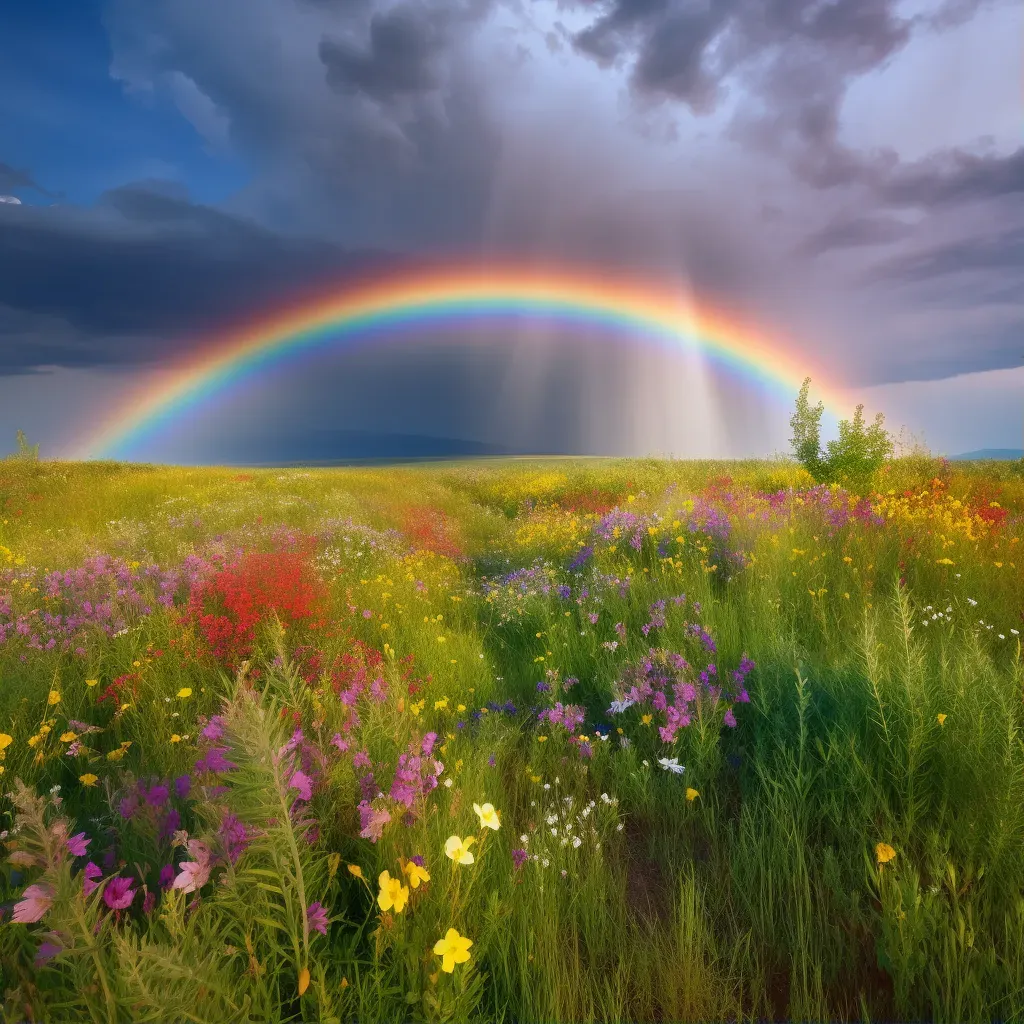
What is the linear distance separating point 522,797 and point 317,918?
164 cm

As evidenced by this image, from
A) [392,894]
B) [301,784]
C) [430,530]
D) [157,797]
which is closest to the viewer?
[392,894]

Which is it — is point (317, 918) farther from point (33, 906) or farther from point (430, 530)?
point (430, 530)

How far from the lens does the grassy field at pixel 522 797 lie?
1.57 metres

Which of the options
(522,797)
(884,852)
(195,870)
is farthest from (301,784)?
(884,852)

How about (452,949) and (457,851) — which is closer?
(452,949)

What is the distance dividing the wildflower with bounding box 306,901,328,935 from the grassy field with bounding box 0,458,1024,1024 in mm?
26

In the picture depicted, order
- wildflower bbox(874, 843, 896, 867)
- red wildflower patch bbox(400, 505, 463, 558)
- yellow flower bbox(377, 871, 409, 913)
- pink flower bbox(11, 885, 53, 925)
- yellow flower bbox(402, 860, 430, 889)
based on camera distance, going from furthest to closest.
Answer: red wildflower patch bbox(400, 505, 463, 558) < wildflower bbox(874, 843, 896, 867) < yellow flower bbox(402, 860, 430, 889) < yellow flower bbox(377, 871, 409, 913) < pink flower bbox(11, 885, 53, 925)

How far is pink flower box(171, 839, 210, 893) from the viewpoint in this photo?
1.51 meters

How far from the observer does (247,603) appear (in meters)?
4.96

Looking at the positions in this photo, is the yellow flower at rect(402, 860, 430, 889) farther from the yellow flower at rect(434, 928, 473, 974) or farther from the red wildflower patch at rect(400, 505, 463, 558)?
the red wildflower patch at rect(400, 505, 463, 558)

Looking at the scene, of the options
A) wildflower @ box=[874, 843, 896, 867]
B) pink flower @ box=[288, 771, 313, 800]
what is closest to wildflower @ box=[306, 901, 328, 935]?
pink flower @ box=[288, 771, 313, 800]

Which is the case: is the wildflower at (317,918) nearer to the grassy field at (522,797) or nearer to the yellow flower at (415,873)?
the grassy field at (522,797)

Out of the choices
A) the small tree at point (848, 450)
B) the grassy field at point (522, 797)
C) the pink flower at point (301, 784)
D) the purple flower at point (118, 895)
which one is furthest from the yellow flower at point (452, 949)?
the small tree at point (848, 450)

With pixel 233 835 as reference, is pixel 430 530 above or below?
above
